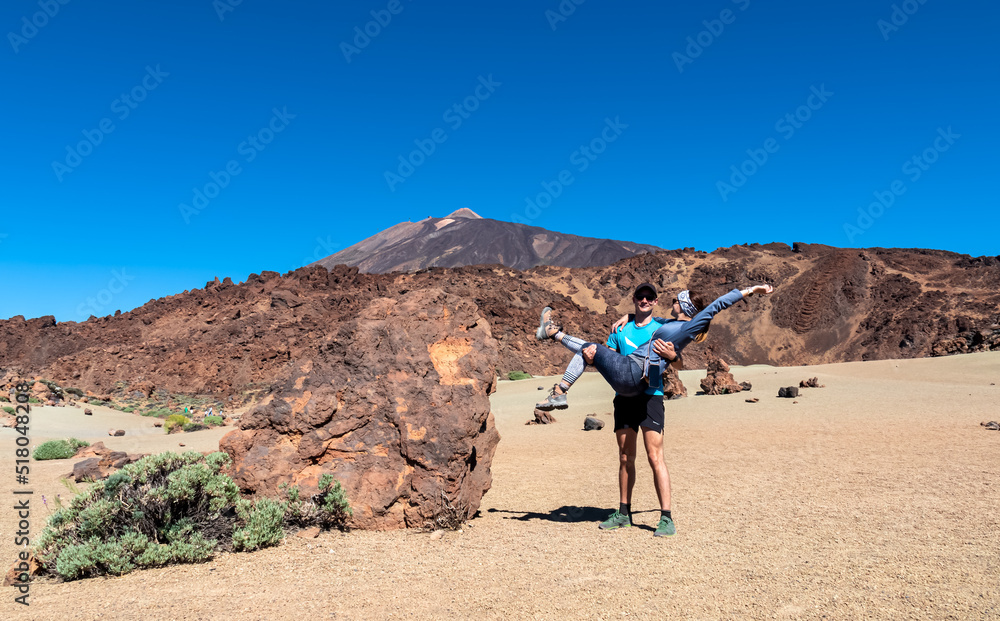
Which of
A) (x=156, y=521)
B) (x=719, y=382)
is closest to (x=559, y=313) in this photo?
(x=719, y=382)

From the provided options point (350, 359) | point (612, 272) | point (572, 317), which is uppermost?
point (612, 272)

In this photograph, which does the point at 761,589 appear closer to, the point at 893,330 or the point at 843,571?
the point at 843,571

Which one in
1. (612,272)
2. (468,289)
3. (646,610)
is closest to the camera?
(646,610)

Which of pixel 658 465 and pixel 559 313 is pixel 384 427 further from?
pixel 559 313

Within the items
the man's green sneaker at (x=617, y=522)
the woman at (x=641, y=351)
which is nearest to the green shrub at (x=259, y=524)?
the woman at (x=641, y=351)

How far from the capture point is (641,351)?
15.9 ft

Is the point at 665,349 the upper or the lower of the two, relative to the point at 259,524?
upper

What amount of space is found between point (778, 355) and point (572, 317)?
66.7 ft

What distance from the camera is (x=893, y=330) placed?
42.6m

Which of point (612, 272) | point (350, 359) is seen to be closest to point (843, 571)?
point (350, 359)

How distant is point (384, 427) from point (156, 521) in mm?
1917

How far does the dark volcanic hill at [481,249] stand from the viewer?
Result: 134 metres

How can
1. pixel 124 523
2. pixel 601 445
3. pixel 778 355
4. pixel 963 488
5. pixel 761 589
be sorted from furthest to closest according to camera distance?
pixel 778 355 → pixel 601 445 → pixel 963 488 → pixel 124 523 → pixel 761 589

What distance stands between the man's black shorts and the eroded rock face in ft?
4.28
